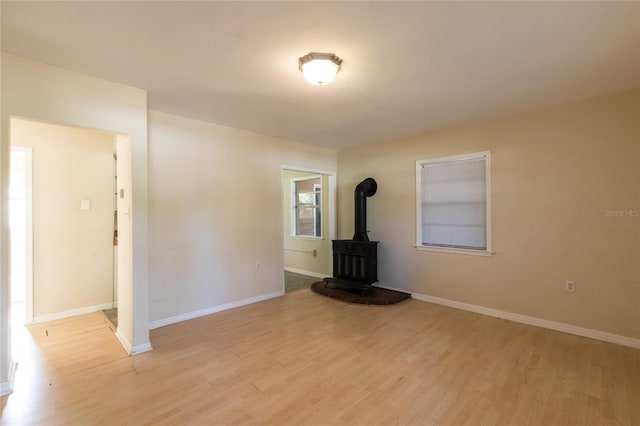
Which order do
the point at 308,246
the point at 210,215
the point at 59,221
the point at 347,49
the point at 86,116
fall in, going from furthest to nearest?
the point at 308,246 < the point at 210,215 < the point at 59,221 < the point at 86,116 < the point at 347,49

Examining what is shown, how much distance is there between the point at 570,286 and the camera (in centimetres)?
308

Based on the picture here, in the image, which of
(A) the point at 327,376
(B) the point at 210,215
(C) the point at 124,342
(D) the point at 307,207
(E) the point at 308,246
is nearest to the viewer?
(A) the point at 327,376

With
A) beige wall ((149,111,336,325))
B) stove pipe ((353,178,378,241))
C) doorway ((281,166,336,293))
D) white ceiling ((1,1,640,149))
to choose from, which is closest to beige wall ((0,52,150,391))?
white ceiling ((1,1,640,149))

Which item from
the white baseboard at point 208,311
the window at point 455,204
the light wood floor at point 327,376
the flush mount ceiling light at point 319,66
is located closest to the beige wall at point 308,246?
the white baseboard at point 208,311

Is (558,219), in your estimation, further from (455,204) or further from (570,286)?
(455,204)

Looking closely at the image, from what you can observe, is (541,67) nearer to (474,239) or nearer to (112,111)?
(474,239)

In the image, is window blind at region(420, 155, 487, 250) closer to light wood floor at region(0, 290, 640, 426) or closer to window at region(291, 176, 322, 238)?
light wood floor at region(0, 290, 640, 426)

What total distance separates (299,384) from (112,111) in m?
2.78

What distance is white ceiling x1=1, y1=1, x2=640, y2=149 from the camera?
5.44ft

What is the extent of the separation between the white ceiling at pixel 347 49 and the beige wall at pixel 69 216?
149cm

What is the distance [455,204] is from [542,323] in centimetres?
169

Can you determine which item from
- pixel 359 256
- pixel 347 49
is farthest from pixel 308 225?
pixel 347 49

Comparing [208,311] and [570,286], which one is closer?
[570,286]

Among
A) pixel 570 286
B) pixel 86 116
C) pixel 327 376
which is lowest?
pixel 327 376
